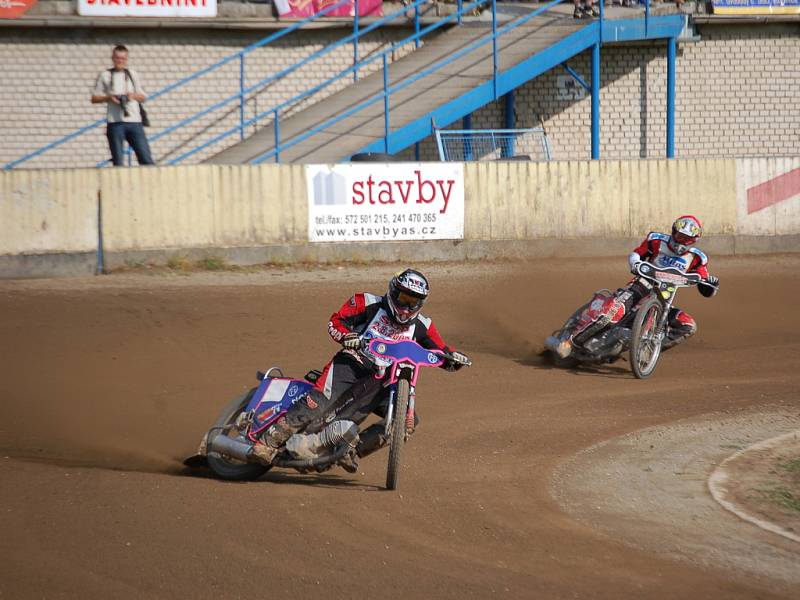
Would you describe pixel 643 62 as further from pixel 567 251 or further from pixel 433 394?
pixel 433 394

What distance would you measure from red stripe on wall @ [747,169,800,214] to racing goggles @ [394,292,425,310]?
14.5m

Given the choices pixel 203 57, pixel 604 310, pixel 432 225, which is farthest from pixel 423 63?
pixel 604 310

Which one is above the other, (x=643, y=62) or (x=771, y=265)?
(x=643, y=62)

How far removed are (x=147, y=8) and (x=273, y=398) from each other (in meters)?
18.6

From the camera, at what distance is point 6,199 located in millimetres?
17156

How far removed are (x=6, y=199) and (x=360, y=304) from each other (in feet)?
34.4

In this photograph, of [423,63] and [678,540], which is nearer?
[678,540]

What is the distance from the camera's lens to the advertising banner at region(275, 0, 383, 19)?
25641 mm

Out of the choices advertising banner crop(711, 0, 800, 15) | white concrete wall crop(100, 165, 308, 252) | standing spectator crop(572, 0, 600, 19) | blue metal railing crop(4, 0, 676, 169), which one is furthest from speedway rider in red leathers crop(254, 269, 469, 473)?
advertising banner crop(711, 0, 800, 15)

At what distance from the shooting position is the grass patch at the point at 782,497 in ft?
25.7

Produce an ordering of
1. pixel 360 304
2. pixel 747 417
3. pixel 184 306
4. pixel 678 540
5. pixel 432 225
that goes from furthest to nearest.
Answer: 1. pixel 432 225
2. pixel 184 306
3. pixel 747 417
4. pixel 360 304
5. pixel 678 540

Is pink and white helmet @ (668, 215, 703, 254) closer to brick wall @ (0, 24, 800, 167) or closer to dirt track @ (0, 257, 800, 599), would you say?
dirt track @ (0, 257, 800, 599)

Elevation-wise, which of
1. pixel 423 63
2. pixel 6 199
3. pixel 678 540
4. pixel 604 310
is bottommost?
pixel 678 540

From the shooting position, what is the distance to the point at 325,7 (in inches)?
1019
